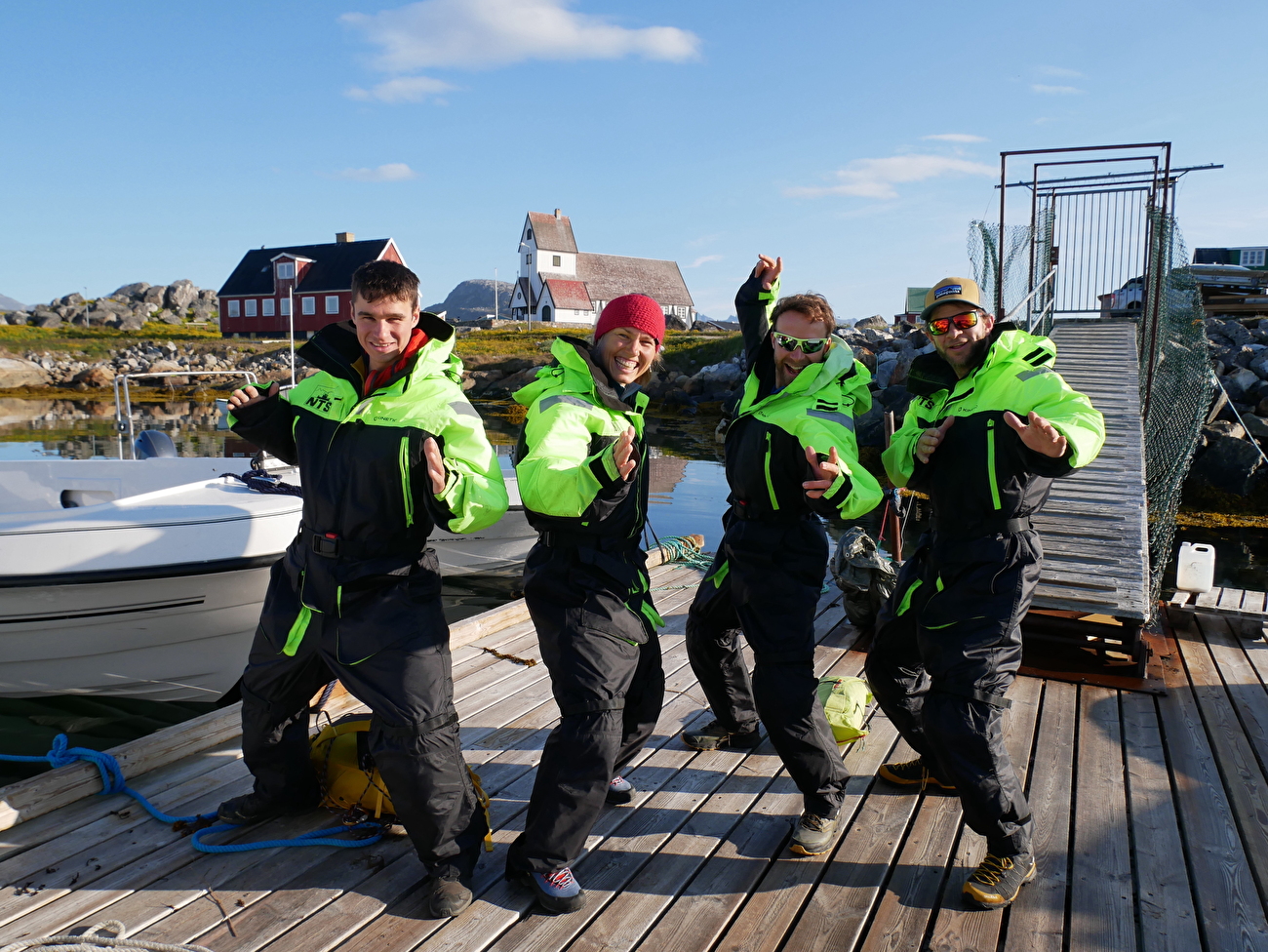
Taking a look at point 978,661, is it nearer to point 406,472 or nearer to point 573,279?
point 406,472

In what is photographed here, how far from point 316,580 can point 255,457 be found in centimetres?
439

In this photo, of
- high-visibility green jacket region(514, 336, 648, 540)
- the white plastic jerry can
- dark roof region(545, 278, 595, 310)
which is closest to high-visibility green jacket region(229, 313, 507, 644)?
high-visibility green jacket region(514, 336, 648, 540)

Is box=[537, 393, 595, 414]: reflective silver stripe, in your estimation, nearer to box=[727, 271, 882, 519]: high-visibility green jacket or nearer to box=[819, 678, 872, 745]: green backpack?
box=[727, 271, 882, 519]: high-visibility green jacket

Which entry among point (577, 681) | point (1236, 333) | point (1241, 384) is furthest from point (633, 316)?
point (1236, 333)

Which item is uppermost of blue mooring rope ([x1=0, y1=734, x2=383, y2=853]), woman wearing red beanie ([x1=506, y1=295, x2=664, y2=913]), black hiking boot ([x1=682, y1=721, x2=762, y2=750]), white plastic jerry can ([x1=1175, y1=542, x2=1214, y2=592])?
woman wearing red beanie ([x1=506, y1=295, x2=664, y2=913])

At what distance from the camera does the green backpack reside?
3.88 meters

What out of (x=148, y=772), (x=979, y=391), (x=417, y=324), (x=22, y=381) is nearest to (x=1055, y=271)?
(x=979, y=391)

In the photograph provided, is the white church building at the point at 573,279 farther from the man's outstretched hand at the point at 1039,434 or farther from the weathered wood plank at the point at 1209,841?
the man's outstretched hand at the point at 1039,434

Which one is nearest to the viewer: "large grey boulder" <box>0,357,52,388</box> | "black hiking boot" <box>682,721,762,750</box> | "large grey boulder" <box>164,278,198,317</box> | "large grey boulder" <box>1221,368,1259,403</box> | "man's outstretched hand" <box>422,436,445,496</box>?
"man's outstretched hand" <box>422,436,445,496</box>

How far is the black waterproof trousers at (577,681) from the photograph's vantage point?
8.49 ft

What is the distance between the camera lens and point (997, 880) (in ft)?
8.89

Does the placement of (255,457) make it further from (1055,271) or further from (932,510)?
(1055,271)

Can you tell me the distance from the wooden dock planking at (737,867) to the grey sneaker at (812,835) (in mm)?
49

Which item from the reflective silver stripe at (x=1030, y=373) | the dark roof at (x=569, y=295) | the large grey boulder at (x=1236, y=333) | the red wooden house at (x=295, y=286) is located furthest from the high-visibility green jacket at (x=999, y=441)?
the dark roof at (x=569, y=295)
